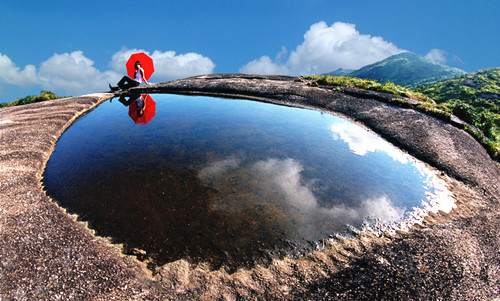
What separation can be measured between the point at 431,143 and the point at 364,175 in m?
6.91

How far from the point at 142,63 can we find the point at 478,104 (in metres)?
64.1

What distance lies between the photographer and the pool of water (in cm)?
616

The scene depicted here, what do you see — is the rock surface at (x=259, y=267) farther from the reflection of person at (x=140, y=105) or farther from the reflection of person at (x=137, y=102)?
the reflection of person at (x=137, y=102)

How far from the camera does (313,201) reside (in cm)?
782

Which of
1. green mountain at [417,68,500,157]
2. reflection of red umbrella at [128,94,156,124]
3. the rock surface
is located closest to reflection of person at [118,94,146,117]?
reflection of red umbrella at [128,94,156,124]

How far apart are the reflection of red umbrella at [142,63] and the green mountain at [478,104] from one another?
3157 centimetres

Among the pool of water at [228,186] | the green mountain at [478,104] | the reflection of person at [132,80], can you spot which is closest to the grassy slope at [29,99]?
the reflection of person at [132,80]

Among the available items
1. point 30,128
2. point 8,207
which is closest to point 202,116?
point 30,128

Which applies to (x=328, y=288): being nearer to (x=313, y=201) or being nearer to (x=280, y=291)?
(x=280, y=291)

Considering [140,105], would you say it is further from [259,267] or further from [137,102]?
[259,267]

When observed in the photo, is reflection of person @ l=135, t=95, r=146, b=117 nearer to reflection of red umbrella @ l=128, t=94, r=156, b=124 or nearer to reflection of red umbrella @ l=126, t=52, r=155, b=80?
reflection of red umbrella @ l=128, t=94, r=156, b=124

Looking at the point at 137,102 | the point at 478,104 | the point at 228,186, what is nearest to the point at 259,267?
the point at 228,186

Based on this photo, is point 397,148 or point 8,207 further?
point 397,148

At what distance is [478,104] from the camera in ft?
151
